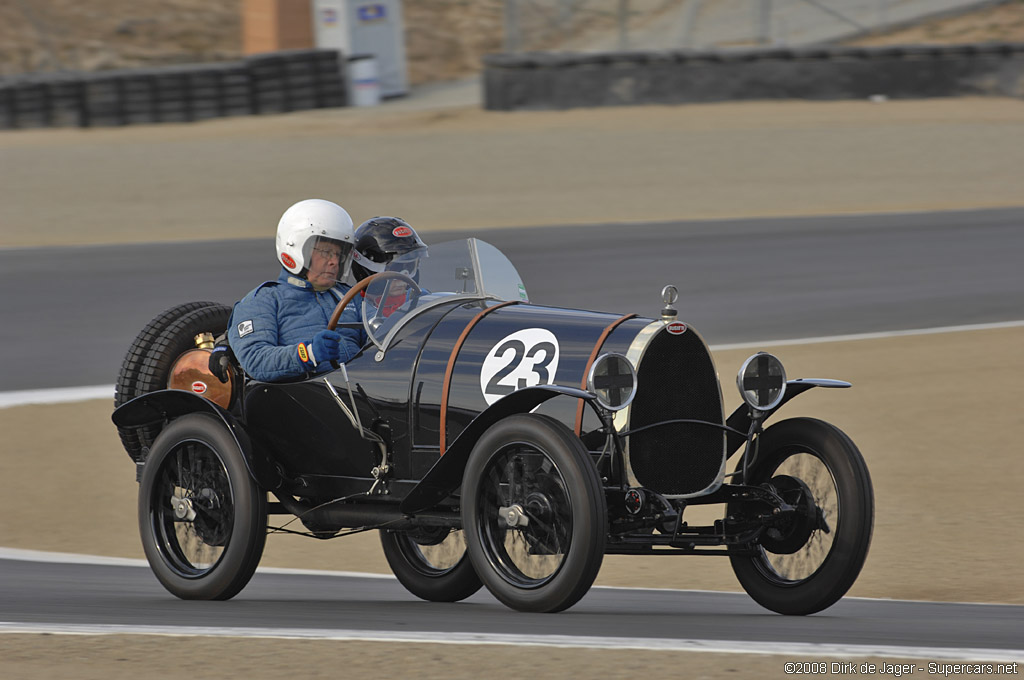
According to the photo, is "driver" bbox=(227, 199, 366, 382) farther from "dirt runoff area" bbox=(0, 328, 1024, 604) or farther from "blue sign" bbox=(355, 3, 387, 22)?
"blue sign" bbox=(355, 3, 387, 22)

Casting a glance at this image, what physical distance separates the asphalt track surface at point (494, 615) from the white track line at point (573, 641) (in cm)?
2

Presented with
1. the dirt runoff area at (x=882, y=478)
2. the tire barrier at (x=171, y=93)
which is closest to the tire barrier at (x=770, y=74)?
the tire barrier at (x=171, y=93)

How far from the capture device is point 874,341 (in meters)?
14.1

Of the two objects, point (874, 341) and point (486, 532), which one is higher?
point (486, 532)

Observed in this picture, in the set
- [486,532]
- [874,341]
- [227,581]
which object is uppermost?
[486,532]

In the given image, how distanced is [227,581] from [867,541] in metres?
2.50

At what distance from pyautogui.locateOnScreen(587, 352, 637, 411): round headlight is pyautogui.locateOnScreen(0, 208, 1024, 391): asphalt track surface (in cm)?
785

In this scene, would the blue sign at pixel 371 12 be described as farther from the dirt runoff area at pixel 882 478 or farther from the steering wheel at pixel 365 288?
the steering wheel at pixel 365 288

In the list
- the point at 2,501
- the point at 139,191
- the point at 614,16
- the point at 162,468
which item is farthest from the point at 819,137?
the point at 162,468

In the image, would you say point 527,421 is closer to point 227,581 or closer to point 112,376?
point 227,581

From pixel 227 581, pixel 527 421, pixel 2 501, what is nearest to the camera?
pixel 527 421

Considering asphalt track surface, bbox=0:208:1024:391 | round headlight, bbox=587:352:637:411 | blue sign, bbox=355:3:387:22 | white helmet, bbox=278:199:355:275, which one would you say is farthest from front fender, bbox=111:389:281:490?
blue sign, bbox=355:3:387:22

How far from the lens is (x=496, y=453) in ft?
18.3

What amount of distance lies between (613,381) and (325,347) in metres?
1.42
